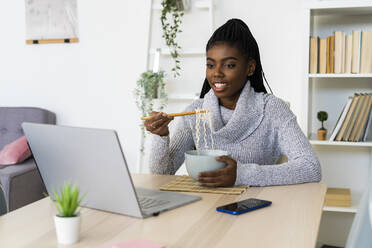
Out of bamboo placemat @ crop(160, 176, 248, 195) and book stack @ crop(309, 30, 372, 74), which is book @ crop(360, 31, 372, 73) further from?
bamboo placemat @ crop(160, 176, 248, 195)

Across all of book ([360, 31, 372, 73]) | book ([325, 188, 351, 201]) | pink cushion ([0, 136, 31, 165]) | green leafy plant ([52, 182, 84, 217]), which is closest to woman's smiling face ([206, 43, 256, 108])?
green leafy plant ([52, 182, 84, 217])

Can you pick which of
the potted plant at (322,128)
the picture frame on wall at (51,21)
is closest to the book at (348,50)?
the potted plant at (322,128)

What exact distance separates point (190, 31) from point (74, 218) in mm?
2317

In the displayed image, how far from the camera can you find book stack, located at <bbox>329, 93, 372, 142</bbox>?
2451 millimetres

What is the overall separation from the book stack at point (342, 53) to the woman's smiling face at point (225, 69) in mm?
968

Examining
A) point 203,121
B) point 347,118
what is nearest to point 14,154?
point 203,121

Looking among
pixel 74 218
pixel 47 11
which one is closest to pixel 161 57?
pixel 47 11

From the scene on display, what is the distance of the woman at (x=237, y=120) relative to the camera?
Answer: 155 cm

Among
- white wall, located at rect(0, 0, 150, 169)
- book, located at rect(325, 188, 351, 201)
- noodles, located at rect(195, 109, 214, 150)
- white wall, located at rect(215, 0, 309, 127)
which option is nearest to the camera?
noodles, located at rect(195, 109, 214, 150)

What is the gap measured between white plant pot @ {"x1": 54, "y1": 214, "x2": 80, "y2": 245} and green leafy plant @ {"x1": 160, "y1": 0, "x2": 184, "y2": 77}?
205 cm

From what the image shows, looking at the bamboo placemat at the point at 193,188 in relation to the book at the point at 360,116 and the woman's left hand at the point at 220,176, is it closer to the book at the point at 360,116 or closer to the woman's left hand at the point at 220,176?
the woman's left hand at the point at 220,176

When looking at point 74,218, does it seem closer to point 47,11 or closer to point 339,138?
point 339,138

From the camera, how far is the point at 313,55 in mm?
2455

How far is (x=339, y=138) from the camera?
8.13 feet
